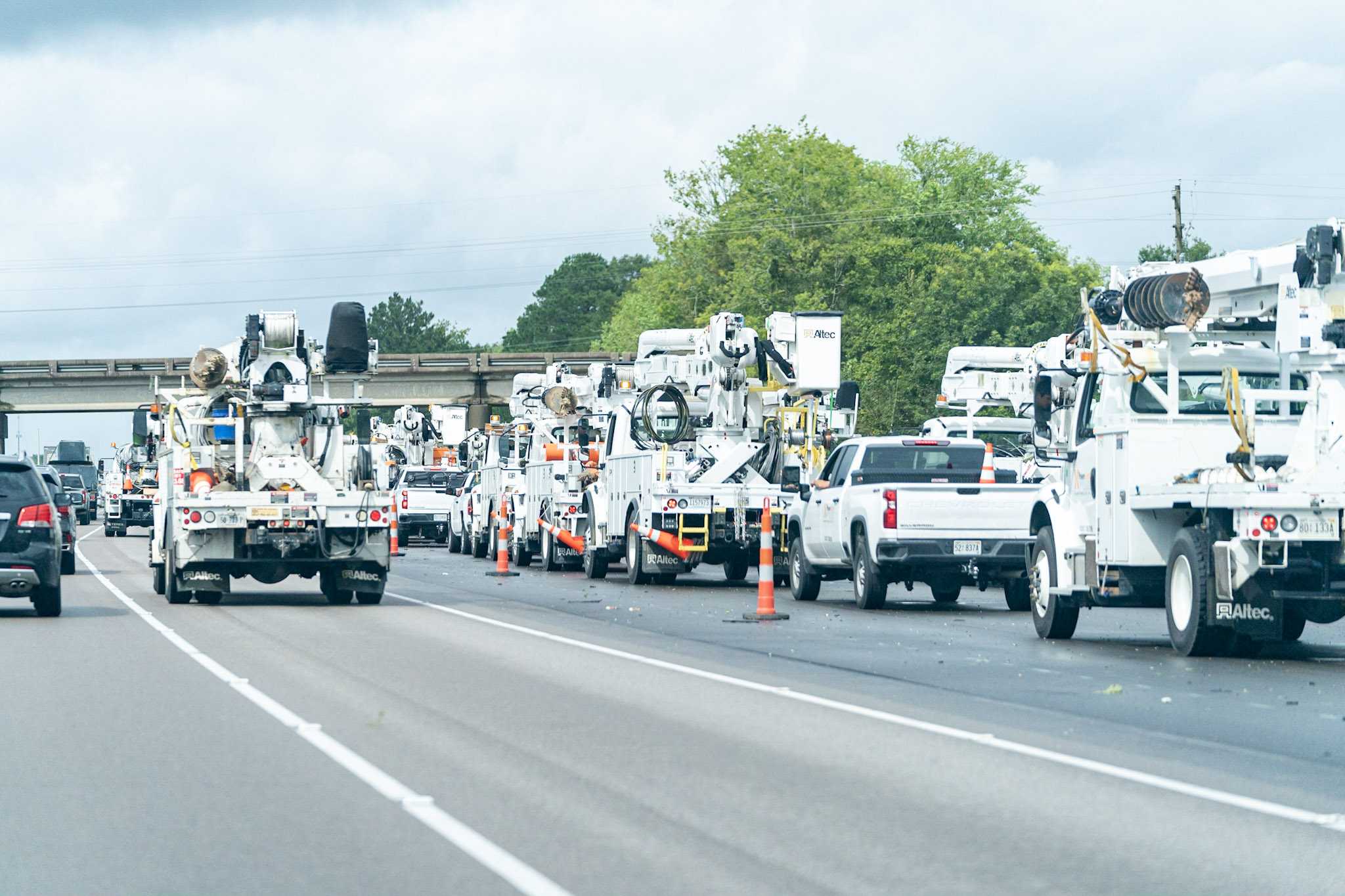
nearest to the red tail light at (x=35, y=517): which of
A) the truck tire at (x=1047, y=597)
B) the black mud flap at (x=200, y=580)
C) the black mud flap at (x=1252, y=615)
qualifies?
the black mud flap at (x=200, y=580)

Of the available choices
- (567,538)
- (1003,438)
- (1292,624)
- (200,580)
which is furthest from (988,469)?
(567,538)

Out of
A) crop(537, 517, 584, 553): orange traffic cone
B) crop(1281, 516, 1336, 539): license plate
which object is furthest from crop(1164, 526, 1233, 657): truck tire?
crop(537, 517, 584, 553): orange traffic cone

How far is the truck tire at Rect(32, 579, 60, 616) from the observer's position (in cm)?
2180

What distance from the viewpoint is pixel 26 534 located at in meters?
21.2

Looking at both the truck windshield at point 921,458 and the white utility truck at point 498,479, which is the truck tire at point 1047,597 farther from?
the white utility truck at point 498,479

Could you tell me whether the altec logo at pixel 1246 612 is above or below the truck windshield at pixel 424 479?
below

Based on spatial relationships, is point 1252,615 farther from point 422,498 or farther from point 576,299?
point 576,299

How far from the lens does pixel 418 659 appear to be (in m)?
16.6

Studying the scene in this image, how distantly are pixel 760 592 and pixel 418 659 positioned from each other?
247 inches

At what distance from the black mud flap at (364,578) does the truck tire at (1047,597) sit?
853cm

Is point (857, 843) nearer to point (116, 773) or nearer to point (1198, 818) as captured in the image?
point (1198, 818)

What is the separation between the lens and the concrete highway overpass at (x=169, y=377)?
9400 cm

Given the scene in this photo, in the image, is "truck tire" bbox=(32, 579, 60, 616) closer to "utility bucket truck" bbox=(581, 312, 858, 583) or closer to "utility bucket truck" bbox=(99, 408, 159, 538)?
"utility bucket truck" bbox=(581, 312, 858, 583)

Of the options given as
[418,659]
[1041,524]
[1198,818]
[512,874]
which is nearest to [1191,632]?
[1041,524]
